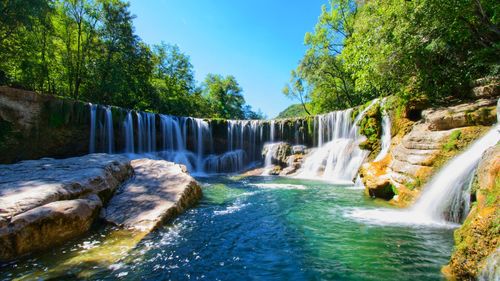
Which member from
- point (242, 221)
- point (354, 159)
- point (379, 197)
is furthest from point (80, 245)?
point (354, 159)

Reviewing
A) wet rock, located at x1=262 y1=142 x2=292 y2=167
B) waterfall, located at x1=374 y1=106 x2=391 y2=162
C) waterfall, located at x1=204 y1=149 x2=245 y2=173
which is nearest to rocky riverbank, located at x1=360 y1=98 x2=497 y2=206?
waterfall, located at x1=374 y1=106 x2=391 y2=162

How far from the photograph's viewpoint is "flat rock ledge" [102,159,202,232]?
5.81 m

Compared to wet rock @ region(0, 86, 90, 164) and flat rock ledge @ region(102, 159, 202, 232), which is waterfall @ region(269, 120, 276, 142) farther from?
flat rock ledge @ region(102, 159, 202, 232)

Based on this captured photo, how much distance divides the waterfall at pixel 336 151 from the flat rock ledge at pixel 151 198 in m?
9.66

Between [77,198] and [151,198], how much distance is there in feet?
5.62

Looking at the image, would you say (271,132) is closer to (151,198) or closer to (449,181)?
(151,198)

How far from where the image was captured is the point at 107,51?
24312 millimetres

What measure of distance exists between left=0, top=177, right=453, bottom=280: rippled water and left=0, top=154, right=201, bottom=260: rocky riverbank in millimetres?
313

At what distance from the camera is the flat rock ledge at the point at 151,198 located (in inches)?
229

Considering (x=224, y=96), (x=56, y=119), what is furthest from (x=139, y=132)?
(x=224, y=96)

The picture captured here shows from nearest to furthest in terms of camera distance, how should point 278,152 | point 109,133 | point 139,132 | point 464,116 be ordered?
point 464,116, point 109,133, point 139,132, point 278,152

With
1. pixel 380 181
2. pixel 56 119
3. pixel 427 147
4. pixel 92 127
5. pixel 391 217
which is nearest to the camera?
pixel 391 217

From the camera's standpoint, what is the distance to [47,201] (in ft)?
16.2

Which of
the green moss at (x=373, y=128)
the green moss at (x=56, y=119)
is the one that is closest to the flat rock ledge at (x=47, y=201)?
the green moss at (x=56, y=119)
